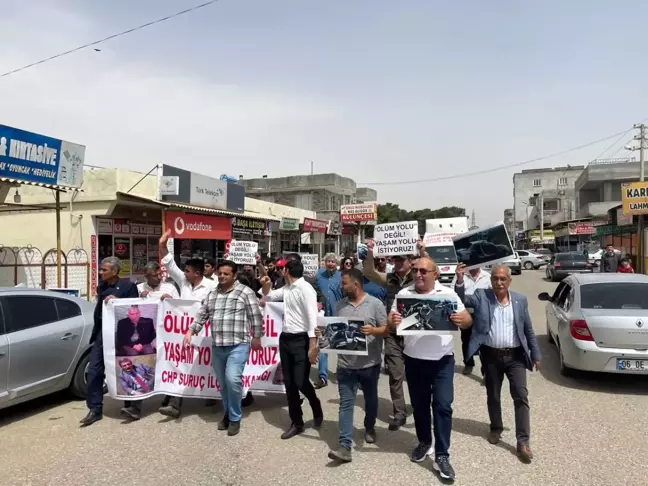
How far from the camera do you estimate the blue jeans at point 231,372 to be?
4.94 metres

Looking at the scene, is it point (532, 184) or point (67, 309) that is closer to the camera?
point (67, 309)

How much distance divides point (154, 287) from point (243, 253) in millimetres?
4211

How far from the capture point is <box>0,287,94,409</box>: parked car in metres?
5.18

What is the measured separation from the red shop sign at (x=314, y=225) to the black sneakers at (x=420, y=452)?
25.3 meters

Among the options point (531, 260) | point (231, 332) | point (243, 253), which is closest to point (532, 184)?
point (531, 260)

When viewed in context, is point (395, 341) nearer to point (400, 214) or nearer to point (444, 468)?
point (444, 468)

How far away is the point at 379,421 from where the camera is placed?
5281 millimetres

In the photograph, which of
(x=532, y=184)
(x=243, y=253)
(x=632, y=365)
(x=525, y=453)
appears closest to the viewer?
(x=525, y=453)

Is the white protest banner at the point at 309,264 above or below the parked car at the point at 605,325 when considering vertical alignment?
above

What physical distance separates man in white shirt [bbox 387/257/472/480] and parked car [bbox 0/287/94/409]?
3964 millimetres

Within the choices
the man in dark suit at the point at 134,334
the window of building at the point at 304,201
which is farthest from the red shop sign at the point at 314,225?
the man in dark suit at the point at 134,334

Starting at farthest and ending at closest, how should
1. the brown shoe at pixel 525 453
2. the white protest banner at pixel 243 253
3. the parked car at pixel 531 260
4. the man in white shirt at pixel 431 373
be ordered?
the parked car at pixel 531 260
the white protest banner at pixel 243 253
the brown shoe at pixel 525 453
the man in white shirt at pixel 431 373

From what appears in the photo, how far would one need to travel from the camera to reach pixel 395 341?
5.48m

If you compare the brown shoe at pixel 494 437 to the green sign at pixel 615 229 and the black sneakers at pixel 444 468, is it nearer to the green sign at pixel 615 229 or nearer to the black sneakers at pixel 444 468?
the black sneakers at pixel 444 468
